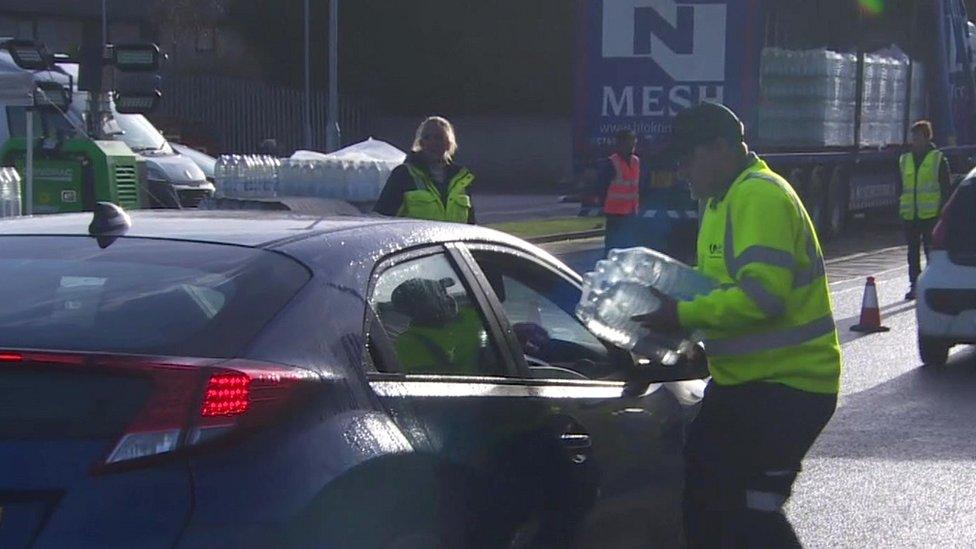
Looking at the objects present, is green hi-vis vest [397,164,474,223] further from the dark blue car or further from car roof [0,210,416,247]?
car roof [0,210,416,247]

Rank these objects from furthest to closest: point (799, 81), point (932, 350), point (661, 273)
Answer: point (799, 81)
point (932, 350)
point (661, 273)

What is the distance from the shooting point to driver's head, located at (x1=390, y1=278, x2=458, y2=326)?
4605 millimetres

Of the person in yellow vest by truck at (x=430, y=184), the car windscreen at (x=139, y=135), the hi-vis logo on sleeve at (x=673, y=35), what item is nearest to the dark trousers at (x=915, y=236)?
the hi-vis logo on sleeve at (x=673, y=35)

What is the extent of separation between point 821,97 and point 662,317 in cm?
2169

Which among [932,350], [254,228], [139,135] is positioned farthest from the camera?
[139,135]

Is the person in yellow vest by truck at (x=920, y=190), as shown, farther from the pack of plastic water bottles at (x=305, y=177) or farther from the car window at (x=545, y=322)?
the car window at (x=545, y=322)

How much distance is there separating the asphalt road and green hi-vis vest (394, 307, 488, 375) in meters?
2.82

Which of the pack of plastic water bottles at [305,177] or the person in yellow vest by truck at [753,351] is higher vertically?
the person in yellow vest by truck at [753,351]

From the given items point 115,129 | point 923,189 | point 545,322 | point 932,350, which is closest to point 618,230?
point 923,189

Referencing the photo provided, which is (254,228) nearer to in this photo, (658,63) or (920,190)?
(920,190)

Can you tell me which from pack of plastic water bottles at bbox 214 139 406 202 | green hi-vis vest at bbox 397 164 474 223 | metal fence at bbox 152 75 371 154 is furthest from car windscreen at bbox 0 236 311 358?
metal fence at bbox 152 75 371 154

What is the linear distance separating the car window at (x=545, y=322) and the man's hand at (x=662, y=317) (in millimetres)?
442

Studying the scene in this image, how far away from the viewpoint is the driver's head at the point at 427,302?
461cm

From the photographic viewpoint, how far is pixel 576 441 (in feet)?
15.5
